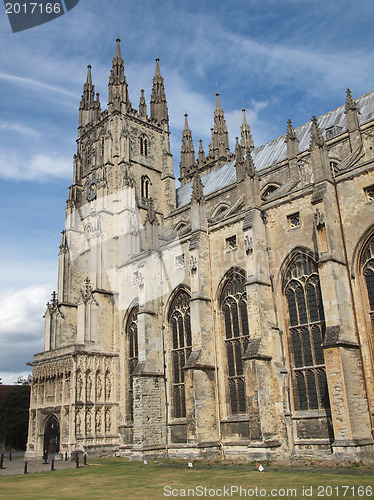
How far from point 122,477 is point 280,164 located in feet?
74.1

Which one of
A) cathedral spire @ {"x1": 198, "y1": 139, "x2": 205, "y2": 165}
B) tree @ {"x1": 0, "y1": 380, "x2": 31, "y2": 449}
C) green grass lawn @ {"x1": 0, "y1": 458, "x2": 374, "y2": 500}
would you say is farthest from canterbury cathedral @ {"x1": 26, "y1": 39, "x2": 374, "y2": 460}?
tree @ {"x1": 0, "y1": 380, "x2": 31, "y2": 449}

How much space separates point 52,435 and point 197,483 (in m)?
19.8

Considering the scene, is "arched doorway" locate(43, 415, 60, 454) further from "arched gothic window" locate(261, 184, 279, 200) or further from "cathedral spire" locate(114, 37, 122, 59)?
"cathedral spire" locate(114, 37, 122, 59)

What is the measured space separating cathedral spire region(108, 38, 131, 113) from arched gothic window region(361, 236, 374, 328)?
29548 millimetres

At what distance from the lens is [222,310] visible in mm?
24641

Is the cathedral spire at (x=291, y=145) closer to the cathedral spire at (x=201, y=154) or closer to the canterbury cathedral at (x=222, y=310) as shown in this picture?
the canterbury cathedral at (x=222, y=310)

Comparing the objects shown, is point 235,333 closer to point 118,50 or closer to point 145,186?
point 145,186

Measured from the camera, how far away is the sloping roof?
30.9 meters

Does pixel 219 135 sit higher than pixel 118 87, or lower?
lower

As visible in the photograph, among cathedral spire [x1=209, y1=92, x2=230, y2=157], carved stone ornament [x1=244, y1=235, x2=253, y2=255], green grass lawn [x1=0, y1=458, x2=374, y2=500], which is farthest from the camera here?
cathedral spire [x1=209, y1=92, x2=230, y2=157]

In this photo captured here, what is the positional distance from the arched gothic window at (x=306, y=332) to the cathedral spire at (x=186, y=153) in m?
30.6

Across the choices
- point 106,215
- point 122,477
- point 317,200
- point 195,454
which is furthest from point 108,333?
point 317,200

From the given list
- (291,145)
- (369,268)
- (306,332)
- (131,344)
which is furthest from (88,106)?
(369,268)

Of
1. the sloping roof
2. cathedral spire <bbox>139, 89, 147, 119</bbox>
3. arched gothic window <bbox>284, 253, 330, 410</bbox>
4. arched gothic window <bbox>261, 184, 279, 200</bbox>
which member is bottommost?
arched gothic window <bbox>284, 253, 330, 410</bbox>
